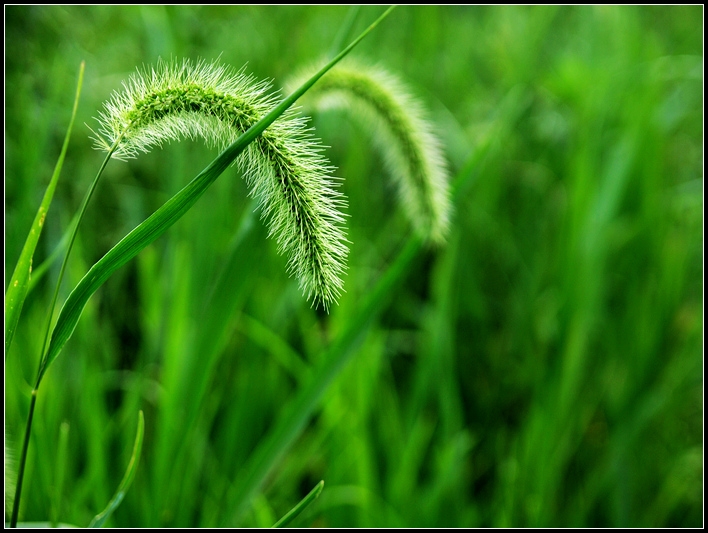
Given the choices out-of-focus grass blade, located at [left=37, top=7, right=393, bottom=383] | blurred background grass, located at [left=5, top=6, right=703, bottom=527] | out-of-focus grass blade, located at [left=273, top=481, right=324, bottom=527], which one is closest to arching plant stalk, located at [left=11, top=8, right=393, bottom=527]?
out-of-focus grass blade, located at [left=37, top=7, right=393, bottom=383]

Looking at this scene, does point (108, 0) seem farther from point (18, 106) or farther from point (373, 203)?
point (373, 203)

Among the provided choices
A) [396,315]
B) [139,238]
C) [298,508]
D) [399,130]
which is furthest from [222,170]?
[396,315]

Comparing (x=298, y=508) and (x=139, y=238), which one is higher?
(x=139, y=238)

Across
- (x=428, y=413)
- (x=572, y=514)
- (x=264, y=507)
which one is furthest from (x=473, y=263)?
(x=264, y=507)

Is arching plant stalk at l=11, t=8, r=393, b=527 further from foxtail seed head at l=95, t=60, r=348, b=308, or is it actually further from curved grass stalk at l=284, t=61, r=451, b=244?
curved grass stalk at l=284, t=61, r=451, b=244

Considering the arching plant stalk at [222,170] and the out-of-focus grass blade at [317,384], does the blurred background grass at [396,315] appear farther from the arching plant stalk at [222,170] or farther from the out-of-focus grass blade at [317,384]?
the arching plant stalk at [222,170]

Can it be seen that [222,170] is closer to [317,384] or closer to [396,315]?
[317,384]
